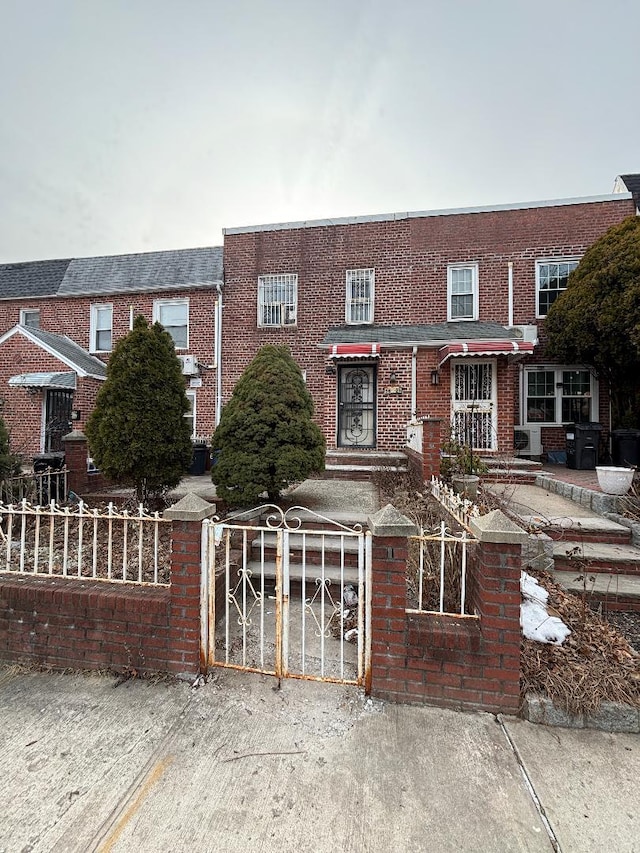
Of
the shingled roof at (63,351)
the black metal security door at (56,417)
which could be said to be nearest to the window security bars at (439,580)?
the shingled roof at (63,351)

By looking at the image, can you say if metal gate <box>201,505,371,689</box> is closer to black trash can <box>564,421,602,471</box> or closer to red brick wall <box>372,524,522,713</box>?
red brick wall <box>372,524,522,713</box>

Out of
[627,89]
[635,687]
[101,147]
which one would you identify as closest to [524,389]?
[627,89]

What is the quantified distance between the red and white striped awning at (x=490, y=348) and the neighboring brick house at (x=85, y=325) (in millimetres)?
6905

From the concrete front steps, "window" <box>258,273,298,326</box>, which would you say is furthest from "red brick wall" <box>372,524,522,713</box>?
"window" <box>258,273,298,326</box>

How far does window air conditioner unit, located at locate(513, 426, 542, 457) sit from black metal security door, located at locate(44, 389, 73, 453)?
12.4 m

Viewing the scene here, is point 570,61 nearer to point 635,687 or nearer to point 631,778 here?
point 635,687

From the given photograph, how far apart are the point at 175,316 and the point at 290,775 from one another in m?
12.4

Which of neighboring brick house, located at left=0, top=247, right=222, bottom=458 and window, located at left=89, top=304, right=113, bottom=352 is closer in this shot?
neighboring brick house, located at left=0, top=247, right=222, bottom=458

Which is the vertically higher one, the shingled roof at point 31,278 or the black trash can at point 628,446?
the shingled roof at point 31,278

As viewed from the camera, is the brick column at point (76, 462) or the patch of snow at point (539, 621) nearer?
the patch of snow at point (539, 621)

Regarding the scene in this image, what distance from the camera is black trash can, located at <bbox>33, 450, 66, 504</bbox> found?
5723 mm

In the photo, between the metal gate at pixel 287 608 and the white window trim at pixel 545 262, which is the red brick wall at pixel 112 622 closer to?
the metal gate at pixel 287 608

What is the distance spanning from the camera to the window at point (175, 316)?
40.0 feet

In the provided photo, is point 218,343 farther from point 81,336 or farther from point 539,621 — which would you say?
point 539,621
